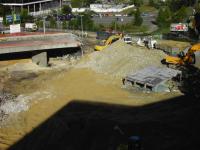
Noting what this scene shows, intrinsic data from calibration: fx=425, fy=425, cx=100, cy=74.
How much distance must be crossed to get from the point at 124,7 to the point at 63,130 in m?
70.7

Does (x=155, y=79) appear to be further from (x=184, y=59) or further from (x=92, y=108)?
(x=184, y=59)

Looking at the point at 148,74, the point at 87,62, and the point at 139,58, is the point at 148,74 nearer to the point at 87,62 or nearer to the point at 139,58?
the point at 139,58

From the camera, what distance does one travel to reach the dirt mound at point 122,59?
35.4 metres

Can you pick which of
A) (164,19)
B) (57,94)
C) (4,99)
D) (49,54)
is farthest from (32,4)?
(4,99)

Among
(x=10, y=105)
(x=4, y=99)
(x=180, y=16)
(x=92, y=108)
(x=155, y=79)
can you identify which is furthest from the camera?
(x=180, y=16)

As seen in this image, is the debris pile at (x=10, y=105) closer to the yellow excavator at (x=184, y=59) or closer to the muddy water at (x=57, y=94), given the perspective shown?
the muddy water at (x=57, y=94)

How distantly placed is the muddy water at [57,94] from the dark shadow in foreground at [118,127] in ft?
2.91

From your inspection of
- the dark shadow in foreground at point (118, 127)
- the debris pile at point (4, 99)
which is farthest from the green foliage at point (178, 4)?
the dark shadow in foreground at point (118, 127)

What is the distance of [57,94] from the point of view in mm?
31859

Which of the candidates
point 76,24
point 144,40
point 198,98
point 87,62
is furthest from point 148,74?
point 76,24

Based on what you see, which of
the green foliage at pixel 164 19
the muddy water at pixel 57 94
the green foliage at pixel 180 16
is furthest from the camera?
the green foliage at pixel 180 16

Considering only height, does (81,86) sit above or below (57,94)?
above

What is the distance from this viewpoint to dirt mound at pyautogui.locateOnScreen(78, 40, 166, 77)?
116 feet

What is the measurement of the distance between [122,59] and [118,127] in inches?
557
